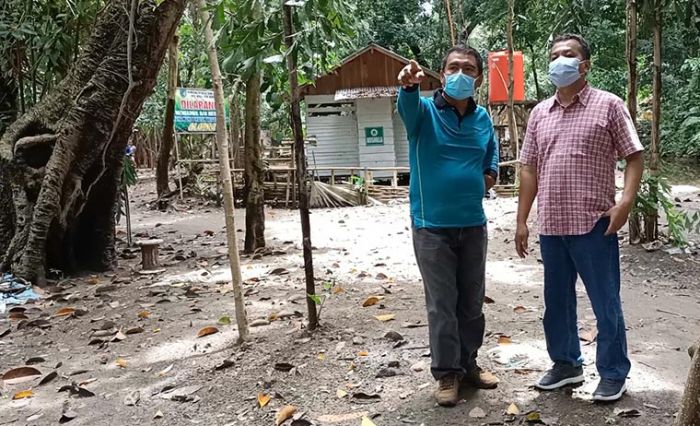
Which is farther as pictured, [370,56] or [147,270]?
[370,56]

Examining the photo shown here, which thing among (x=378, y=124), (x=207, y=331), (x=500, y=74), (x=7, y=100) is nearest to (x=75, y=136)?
(x=7, y=100)

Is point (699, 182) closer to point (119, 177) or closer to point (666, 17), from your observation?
point (666, 17)

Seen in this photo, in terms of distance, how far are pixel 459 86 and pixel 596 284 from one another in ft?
3.78

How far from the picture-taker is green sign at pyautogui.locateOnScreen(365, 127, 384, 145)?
19781 mm

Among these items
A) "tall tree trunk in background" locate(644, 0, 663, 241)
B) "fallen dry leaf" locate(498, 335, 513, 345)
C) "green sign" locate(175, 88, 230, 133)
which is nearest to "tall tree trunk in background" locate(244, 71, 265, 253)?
"tall tree trunk in background" locate(644, 0, 663, 241)

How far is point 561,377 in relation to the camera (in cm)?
323

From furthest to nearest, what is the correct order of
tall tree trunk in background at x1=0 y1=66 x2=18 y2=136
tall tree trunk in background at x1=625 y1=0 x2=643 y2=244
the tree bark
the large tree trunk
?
tall tree trunk in background at x1=0 y1=66 x2=18 y2=136 < tall tree trunk in background at x1=625 y1=0 x2=643 y2=244 < the large tree trunk < the tree bark

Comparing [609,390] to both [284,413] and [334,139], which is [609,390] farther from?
[334,139]

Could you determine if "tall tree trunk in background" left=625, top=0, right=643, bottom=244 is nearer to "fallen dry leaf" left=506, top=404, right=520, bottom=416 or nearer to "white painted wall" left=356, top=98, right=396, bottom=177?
"fallen dry leaf" left=506, top=404, right=520, bottom=416

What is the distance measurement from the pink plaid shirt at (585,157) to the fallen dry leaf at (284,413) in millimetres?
1591

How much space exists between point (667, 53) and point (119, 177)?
17214 mm

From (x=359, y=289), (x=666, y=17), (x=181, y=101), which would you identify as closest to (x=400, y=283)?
(x=359, y=289)

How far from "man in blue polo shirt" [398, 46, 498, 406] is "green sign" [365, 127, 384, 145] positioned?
54.6ft

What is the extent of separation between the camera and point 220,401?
351 cm
